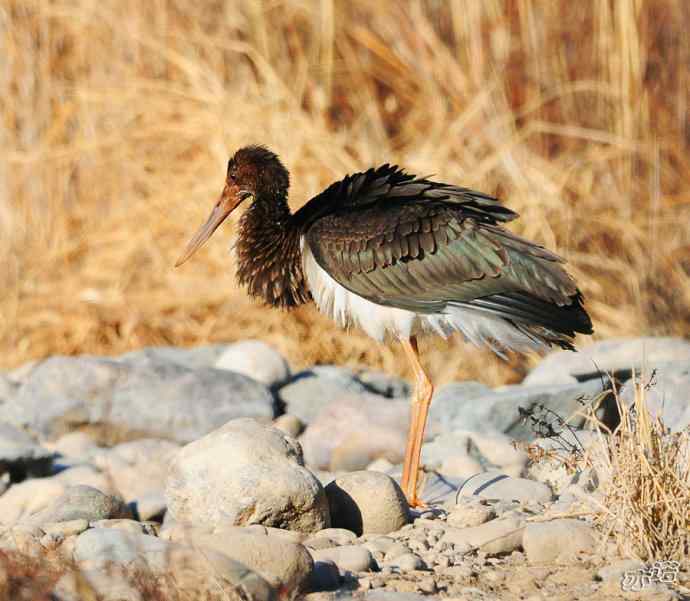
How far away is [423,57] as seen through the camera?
904 centimetres

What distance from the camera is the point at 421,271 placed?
5617 mm

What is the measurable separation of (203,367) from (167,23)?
2.98m

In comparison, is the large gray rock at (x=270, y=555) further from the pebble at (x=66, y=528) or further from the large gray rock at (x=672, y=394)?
the large gray rock at (x=672, y=394)

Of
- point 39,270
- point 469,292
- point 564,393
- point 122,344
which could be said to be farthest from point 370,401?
point 39,270

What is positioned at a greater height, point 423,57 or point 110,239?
point 423,57

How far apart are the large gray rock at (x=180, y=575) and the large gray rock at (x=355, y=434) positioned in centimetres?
283

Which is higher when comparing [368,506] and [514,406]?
[368,506]

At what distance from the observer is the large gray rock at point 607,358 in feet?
22.4

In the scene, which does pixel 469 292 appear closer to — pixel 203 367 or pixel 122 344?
pixel 203 367

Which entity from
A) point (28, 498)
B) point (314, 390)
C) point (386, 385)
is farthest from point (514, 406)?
point (28, 498)

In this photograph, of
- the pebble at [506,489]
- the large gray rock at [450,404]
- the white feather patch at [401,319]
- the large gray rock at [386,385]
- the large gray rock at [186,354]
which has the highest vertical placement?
the white feather patch at [401,319]

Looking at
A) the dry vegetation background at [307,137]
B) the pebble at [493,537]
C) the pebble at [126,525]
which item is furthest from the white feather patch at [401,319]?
the dry vegetation background at [307,137]

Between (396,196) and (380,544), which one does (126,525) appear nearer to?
(380,544)

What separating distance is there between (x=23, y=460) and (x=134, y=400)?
98 cm
